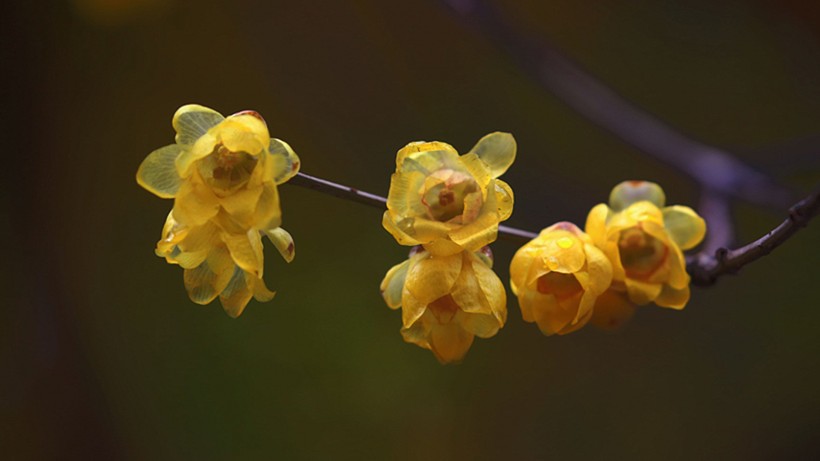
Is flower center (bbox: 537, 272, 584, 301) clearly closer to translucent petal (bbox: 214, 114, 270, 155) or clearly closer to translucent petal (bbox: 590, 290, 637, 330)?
translucent petal (bbox: 590, 290, 637, 330)

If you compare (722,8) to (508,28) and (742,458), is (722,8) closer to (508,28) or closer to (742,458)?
(508,28)

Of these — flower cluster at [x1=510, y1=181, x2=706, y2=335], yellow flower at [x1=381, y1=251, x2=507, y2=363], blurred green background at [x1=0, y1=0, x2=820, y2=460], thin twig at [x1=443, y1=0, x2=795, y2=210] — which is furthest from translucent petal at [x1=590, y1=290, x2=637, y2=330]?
blurred green background at [x1=0, y1=0, x2=820, y2=460]

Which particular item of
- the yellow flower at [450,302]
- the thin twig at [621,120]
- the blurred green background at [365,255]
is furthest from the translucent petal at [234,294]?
the blurred green background at [365,255]

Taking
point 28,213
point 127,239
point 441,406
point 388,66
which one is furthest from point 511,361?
point 28,213

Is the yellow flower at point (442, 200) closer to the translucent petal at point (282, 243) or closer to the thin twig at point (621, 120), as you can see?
the translucent petal at point (282, 243)

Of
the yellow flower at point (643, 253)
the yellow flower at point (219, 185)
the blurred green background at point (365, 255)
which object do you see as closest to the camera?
the yellow flower at point (219, 185)

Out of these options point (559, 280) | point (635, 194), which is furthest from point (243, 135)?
point (635, 194)

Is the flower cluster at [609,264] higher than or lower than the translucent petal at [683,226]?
lower
